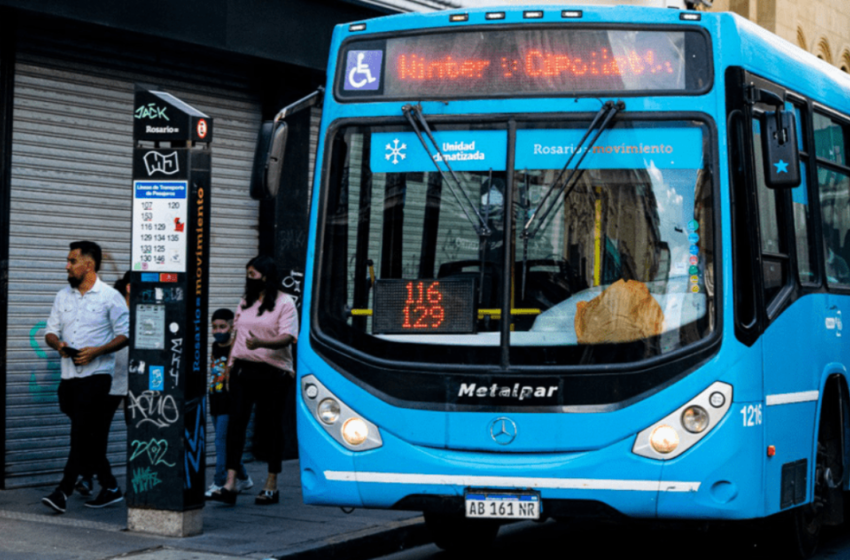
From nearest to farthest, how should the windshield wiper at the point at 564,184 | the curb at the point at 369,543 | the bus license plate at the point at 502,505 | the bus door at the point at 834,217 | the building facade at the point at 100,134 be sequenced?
the bus license plate at the point at 502,505, the windshield wiper at the point at 564,184, the curb at the point at 369,543, the bus door at the point at 834,217, the building facade at the point at 100,134

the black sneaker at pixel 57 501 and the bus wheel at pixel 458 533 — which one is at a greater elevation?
the black sneaker at pixel 57 501

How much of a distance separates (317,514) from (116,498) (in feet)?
4.72

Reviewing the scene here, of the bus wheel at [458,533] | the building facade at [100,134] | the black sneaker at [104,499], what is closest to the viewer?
the bus wheel at [458,533]

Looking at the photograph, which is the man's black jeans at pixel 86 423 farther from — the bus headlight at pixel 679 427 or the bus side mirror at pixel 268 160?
the bus headlight at pixel 679 427

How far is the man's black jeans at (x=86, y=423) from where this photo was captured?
9.64 metres

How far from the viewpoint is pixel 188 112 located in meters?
8.81

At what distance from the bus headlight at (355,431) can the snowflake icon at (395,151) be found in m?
1.37

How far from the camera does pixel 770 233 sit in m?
7.74

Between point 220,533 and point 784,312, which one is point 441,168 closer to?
point 784,312

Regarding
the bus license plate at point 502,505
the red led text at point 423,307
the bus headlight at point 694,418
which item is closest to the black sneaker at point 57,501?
the red led text at point 423,307

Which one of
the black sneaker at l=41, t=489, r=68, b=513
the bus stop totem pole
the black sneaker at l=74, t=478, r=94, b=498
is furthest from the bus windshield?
the black sneaker at l=74, t=478, r=94, b=498

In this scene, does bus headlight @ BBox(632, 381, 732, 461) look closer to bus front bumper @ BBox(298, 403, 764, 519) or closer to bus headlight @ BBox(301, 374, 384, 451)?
bus front bumper @ BBox(298, 403, 764, 519)

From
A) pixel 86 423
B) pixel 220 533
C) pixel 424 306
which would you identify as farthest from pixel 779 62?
pixel 86 423

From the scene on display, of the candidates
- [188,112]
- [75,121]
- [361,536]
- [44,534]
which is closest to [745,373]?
[361,536]
